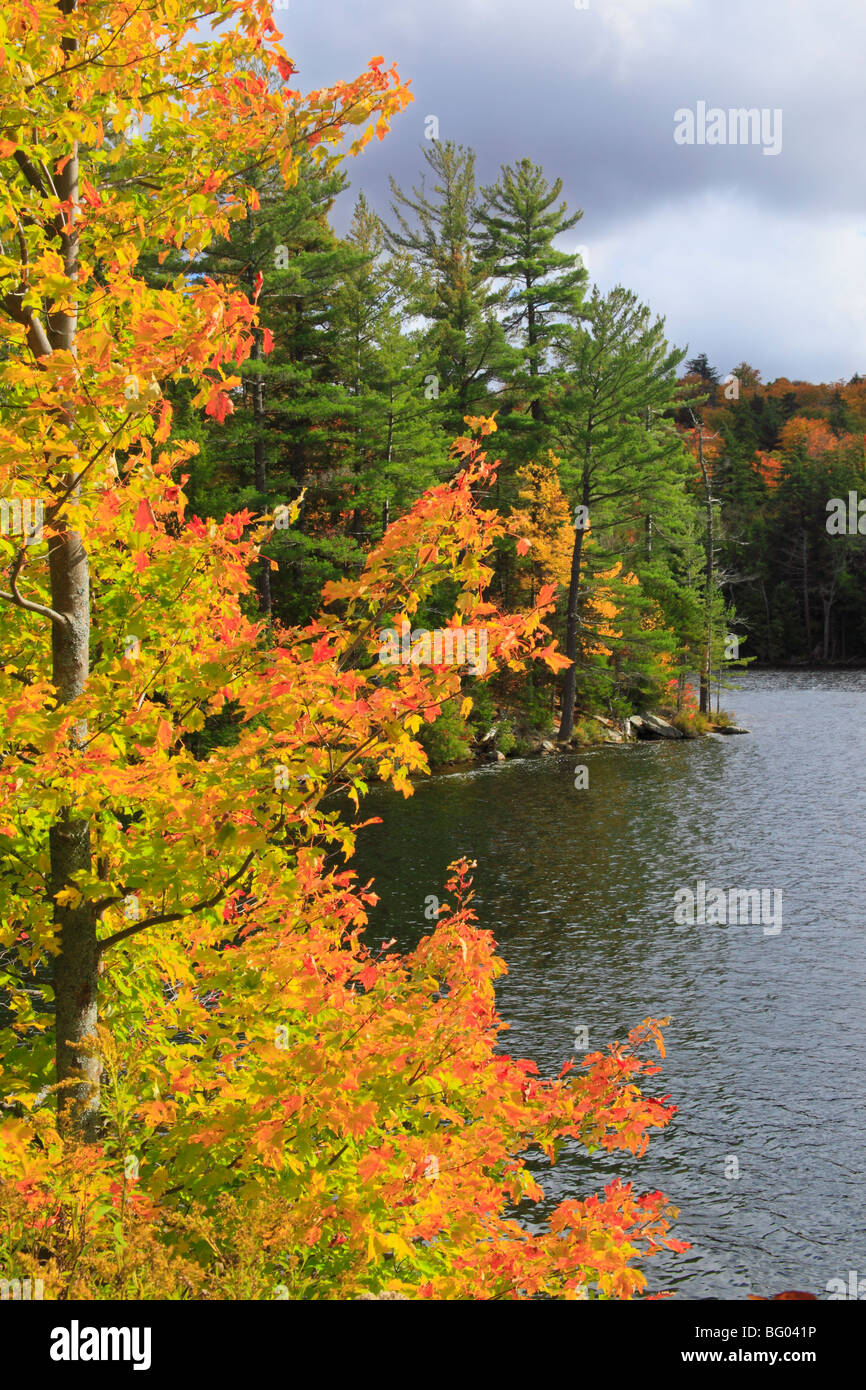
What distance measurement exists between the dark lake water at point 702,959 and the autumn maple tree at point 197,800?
4.25m

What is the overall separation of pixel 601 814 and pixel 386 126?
1868cm

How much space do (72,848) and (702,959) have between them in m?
10.7

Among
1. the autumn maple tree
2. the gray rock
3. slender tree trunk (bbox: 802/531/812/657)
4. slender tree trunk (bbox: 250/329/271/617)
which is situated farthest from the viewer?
slender tree trunk (bbox: 802/531/812/657)

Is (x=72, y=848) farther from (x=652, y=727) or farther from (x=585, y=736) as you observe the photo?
(x=652, y=727)

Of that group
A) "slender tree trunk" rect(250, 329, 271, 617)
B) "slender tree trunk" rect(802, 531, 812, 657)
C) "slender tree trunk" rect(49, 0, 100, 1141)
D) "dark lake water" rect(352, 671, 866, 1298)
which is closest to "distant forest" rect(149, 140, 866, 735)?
"slender tree trunk" rect(250, 329, 271, 617)

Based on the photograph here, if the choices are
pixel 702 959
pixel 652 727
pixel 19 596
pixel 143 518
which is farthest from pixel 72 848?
pixel 652 727

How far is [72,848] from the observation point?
13.9ft

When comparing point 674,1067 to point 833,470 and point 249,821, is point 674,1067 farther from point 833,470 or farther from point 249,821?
point 833,470

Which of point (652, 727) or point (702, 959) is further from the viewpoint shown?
point (652, 727)

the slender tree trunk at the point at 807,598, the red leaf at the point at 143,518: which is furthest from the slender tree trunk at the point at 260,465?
the slender tree trunk at the point at 807,598

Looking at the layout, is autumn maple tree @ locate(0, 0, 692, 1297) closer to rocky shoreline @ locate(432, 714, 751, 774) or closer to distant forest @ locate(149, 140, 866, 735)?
distant forest @ locate(149, 140, 866, 735)

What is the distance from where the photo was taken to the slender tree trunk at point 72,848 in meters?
4.24

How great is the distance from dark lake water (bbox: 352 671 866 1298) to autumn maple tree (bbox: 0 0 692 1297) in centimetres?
425

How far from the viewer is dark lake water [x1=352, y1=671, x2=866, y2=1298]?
7918mm
